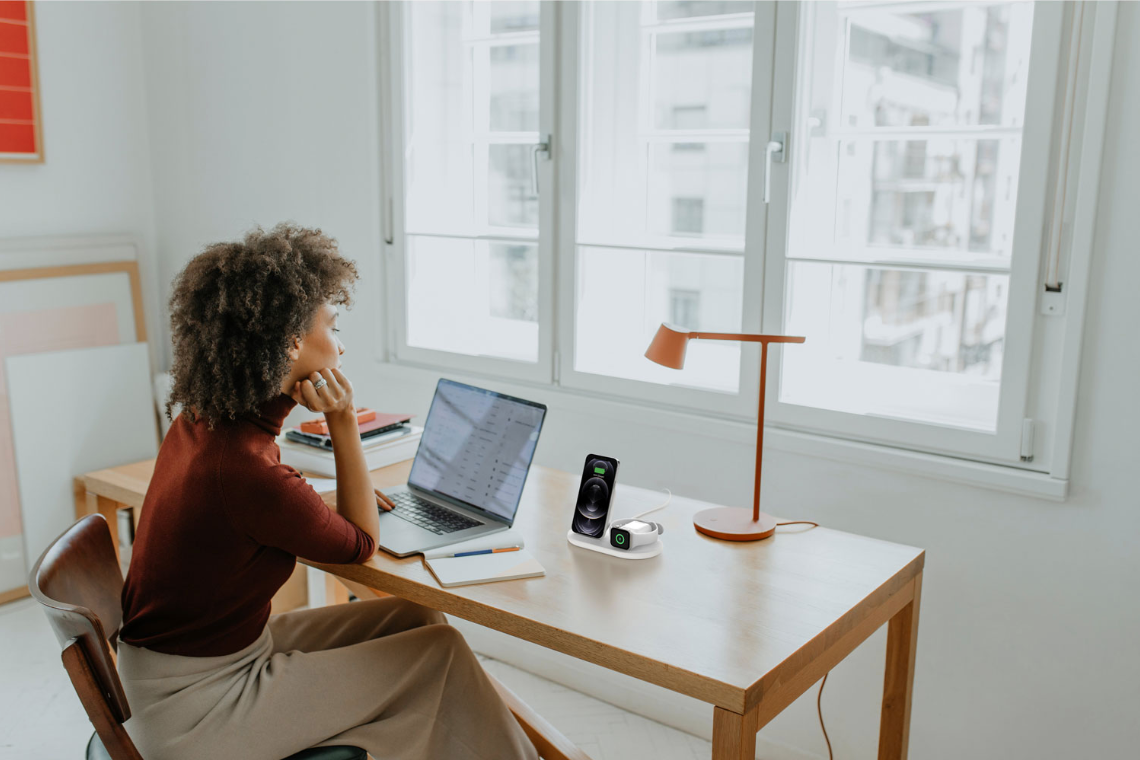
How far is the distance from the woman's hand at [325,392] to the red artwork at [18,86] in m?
2.19

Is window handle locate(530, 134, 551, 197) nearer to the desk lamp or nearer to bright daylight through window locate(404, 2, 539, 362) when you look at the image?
bright daylight through window locate(404, 2, 539, 362)

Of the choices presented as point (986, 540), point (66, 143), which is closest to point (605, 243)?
point (986, 540)

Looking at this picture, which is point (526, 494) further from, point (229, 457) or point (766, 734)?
point (766, 734)

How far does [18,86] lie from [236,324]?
2.27m

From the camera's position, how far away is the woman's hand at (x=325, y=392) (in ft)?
5.79

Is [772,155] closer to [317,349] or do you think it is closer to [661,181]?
[661,181]

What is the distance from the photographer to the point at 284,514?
1.61m

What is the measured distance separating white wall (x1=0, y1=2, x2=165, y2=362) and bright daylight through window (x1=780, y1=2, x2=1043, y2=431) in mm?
2574

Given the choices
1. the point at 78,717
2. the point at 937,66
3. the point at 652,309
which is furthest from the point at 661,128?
the point at 78,717

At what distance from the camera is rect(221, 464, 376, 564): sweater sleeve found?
1.59 meters

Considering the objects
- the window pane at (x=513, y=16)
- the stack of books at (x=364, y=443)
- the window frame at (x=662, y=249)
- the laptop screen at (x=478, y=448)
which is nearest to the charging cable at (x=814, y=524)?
the laptop screen at (x=478, y=448)

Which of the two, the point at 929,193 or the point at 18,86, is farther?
the point at 18,86

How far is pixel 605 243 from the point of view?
106 inches

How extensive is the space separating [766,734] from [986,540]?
2.56 feet
